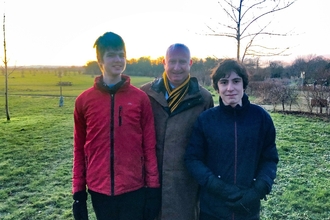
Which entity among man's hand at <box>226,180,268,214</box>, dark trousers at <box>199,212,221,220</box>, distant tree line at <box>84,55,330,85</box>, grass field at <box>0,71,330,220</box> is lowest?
grass field at <box>0,71,330,220</box>

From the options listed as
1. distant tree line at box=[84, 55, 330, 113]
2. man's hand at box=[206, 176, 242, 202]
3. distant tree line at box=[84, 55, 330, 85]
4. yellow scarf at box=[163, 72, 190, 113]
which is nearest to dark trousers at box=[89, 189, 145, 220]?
man's hand at box=[206, 176, 242, 202]

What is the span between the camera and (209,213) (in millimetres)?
2070

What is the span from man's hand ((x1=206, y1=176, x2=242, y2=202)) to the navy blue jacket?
0.05 metres

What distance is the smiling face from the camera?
2094mm

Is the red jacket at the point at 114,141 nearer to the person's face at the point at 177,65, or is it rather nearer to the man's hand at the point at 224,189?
the person's face at the point at 177,65

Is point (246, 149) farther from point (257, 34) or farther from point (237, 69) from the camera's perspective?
point (257, 34)

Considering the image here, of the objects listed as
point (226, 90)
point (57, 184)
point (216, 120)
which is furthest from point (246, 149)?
point (57, 184)

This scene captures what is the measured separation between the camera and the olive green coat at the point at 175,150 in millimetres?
2281

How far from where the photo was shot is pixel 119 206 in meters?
2.10

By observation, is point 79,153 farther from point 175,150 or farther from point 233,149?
point 233,149

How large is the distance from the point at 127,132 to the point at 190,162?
19.5 inches

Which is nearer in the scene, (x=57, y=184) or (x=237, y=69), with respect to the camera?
(x=237, y=69)

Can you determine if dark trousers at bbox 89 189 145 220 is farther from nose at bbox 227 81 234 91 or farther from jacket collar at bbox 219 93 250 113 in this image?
nose at bbox 227 81 234 91

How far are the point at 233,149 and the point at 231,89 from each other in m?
0.41
